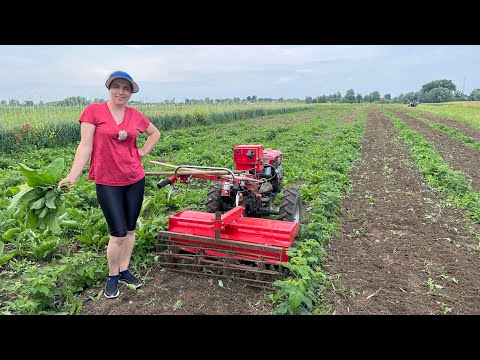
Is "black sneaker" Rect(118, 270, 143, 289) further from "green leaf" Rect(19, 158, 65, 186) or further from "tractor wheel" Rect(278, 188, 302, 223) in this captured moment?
"tractor wheel" Rect(278, 188, 302, 223)

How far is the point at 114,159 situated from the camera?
347 centimetres

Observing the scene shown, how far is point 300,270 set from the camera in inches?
145

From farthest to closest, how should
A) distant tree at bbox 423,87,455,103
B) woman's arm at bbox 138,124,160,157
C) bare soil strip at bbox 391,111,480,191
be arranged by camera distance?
distant tree at bbox 423,87,455,103
bare soil strip at bbox 391,111,480,191
woman's arm at bbox 138,124,160,157

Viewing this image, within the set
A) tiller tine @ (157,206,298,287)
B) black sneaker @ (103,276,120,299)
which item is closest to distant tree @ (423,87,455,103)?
tiller tine @ (157,206,298,287)

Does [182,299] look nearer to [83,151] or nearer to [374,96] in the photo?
[83,151]

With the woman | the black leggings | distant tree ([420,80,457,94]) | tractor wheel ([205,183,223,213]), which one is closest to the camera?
the woman

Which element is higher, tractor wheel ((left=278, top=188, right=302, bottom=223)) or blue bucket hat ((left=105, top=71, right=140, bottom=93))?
blue bucket hat ((left=105, top=71, right=140, bottom=93))

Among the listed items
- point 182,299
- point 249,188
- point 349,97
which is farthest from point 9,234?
point 349,97

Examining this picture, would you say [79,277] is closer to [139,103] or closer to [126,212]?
[126,212]

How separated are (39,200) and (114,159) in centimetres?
77

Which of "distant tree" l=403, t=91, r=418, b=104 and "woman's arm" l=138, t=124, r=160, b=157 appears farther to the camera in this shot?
"distant tree" l=403, t=91, r=418, b=104

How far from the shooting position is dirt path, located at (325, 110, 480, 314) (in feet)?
12.8

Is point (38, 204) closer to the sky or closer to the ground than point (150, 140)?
closer to the ground

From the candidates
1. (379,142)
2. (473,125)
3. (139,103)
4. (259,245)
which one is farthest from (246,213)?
(473,125)
